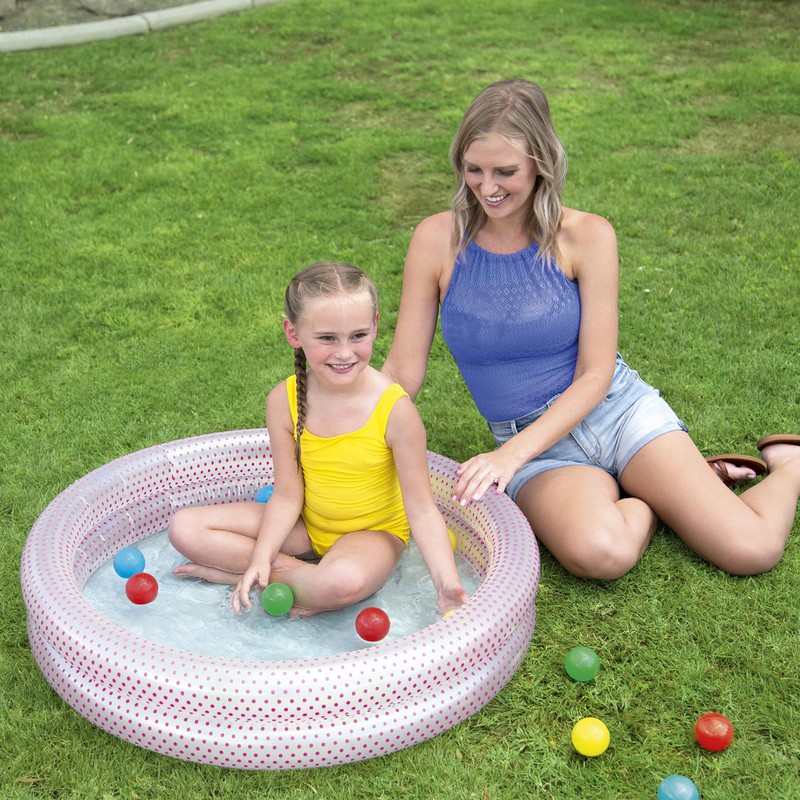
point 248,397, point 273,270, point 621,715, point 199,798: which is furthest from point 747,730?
point 273,270

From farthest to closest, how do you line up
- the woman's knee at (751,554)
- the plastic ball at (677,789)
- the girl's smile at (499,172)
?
1. the woman's knee at (751,554)
2. the girl's smile at (499,172)
3. the plastic ball at (677,789)

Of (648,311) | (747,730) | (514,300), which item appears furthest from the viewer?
(648,311)

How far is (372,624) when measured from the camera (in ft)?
11.5

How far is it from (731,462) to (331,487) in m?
1.73

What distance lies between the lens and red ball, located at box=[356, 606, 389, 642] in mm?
3498

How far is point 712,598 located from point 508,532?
2.65 feet

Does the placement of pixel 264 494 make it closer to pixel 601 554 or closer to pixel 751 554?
pixel 601 554

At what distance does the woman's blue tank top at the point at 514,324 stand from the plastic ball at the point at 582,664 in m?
1.02

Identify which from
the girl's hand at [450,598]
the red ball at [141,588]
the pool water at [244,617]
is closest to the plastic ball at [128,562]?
the pool water at [244,617]

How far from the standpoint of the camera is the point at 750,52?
32.7 feet

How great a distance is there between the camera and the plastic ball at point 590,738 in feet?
10.3

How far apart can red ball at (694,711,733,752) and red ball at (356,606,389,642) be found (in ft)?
3.41

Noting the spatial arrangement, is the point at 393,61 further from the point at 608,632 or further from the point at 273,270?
the point at 608,632

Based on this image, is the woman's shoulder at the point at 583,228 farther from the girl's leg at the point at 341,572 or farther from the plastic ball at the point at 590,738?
the plastic ball at the point at 590,738
